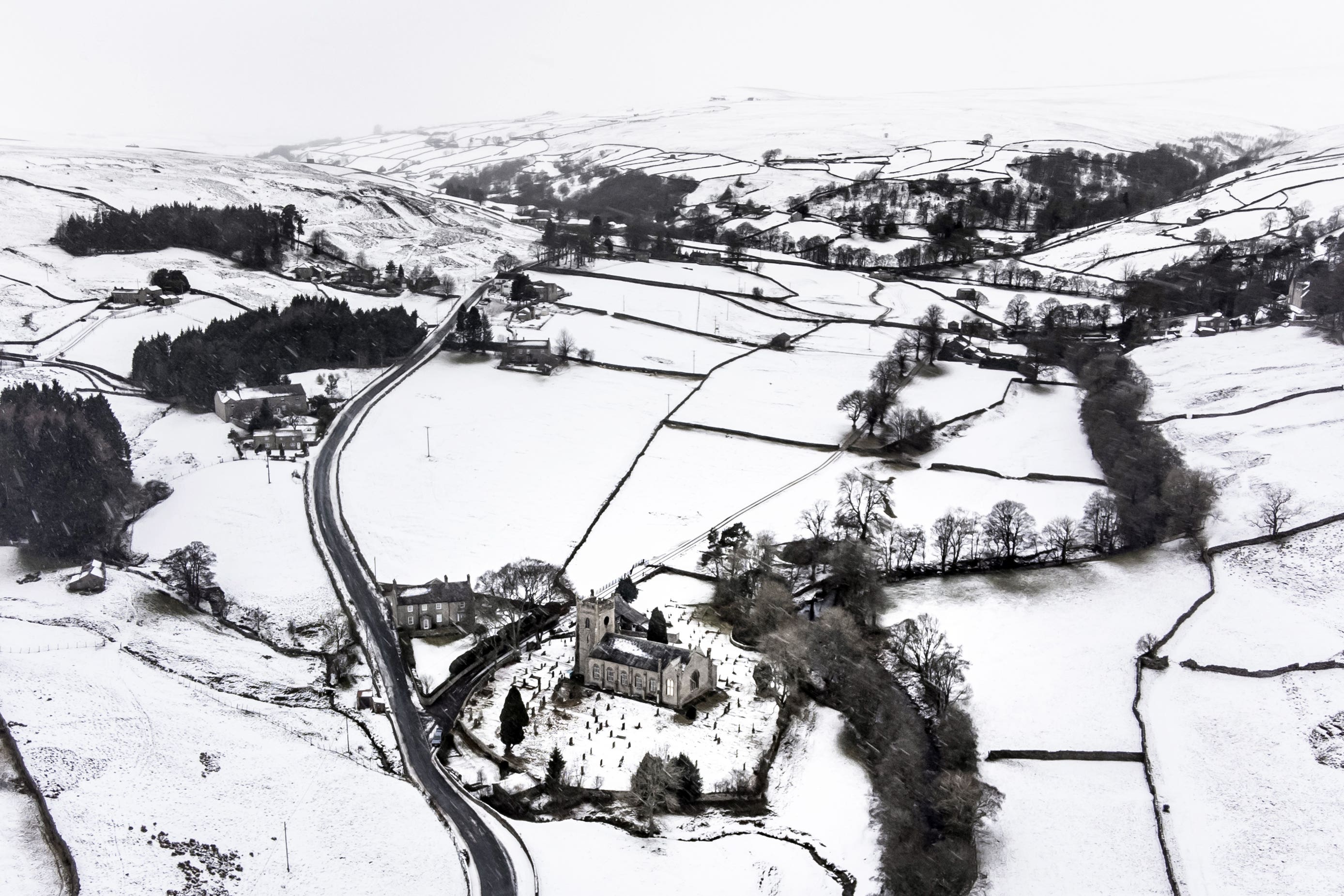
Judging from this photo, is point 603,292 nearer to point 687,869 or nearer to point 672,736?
point 672,736

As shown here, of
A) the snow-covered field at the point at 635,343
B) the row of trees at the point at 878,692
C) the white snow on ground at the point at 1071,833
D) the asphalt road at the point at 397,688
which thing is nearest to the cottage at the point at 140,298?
the asphalt road at the point at 397,688

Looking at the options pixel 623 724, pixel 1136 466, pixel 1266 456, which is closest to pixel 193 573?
pixel 623 724

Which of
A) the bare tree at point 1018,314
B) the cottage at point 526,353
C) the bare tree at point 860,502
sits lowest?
the bare tree at point 860,502

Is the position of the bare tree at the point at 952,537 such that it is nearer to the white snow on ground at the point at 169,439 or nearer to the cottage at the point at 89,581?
the white snow on ground at the point at 169,439

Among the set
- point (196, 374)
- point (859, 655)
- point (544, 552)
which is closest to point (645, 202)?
point (196, 374)

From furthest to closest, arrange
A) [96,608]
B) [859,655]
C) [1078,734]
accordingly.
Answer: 1. [96,608]
2. [859,655]
3. [1078,734]
